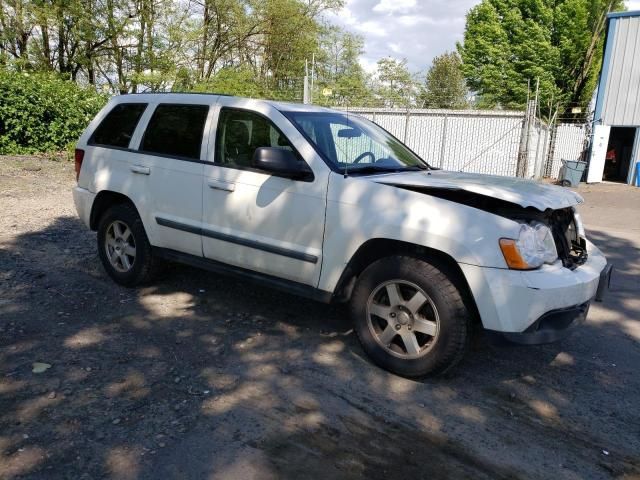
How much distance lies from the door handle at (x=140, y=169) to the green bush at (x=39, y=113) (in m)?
9.95

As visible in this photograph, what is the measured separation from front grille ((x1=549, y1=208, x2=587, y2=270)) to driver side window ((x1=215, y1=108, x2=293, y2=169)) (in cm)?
202

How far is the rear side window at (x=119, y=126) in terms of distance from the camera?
5055 millimetres

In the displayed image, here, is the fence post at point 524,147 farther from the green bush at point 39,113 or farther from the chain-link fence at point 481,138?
the green bush at point 39,113

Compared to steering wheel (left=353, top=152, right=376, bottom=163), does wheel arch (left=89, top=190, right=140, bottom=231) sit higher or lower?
lower

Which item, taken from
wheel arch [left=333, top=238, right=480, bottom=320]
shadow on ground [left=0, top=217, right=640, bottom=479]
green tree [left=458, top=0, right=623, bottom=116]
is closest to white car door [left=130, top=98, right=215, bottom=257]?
shadow on ground [left=0, top=217, right=640, bottom=479]

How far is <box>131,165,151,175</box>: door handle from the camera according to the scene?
473cm

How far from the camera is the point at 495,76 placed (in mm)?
31922

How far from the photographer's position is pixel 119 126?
204 inches

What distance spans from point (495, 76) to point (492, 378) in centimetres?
3150

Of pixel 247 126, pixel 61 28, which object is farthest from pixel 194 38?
pixel 247 126

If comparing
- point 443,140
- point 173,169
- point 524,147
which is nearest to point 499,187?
point 173,169

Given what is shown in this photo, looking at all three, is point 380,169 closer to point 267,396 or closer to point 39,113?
point 267,396

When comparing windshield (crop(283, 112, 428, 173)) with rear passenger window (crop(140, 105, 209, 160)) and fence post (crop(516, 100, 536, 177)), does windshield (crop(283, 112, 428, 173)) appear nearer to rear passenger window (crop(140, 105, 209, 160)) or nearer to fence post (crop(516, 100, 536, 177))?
rear passenger window (crop(140, 105, 209, 160))

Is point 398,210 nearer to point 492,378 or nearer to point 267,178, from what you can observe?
point 267,178
